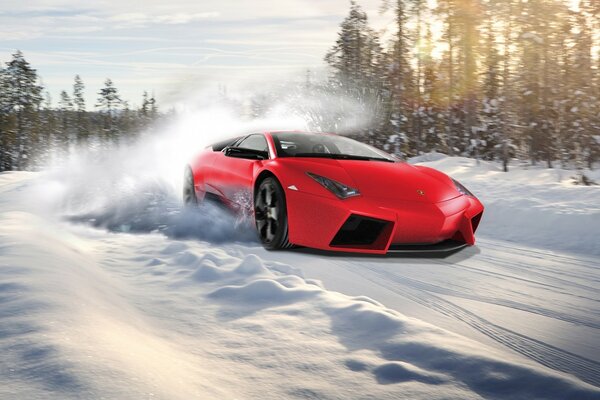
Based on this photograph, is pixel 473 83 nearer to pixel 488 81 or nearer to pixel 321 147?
pixel 488 81

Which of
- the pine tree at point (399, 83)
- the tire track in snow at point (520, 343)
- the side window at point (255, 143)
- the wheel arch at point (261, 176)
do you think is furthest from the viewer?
the pine tree at point (399, 83)

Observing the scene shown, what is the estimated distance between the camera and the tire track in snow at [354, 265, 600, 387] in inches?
116

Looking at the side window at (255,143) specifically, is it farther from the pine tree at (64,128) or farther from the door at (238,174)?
the pine tree at (64,128)

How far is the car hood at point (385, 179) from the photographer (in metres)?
5.09

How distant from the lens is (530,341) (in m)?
3.38

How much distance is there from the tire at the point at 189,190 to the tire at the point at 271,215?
6.98 feet

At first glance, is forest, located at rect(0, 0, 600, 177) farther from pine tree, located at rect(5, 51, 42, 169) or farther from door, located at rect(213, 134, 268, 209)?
pine tree, located at rect(5, 51, 42, 169)

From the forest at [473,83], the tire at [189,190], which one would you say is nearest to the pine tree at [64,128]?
the forest at [473,83]

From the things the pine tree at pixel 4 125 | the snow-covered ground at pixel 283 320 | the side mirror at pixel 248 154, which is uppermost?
the pine tree at pixel 4 125

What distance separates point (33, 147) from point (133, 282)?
7191 cm

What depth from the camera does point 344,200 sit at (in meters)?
4.86

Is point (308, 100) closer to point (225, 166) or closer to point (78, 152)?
point (225, 166)

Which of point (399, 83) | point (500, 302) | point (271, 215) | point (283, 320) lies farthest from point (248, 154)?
point (399, 83)

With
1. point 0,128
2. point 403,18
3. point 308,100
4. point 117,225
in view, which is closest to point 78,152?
point 0,128
